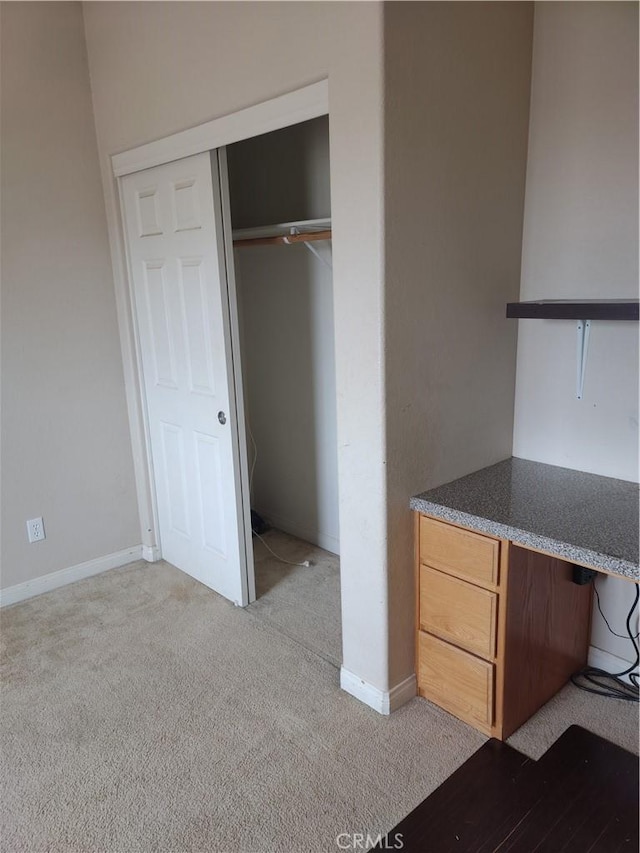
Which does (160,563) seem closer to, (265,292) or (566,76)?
(265,292)

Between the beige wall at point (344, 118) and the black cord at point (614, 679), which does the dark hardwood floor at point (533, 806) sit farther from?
the beige wall at point (344, 118)

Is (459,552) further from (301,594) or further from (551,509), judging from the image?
(301,594)

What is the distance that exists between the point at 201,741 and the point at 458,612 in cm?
94

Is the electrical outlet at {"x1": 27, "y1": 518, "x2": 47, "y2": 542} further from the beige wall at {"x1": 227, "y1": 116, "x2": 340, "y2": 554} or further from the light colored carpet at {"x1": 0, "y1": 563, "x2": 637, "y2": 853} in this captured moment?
the beige wall at {"x1": 227, "y1": 116, "x2": 340, "y2": 554}

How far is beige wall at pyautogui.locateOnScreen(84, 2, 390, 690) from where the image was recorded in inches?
67.1

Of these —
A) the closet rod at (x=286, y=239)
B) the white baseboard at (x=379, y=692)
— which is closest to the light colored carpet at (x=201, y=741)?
the white baseboard at (x=379, y=692)

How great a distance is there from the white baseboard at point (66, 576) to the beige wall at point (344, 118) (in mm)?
1597

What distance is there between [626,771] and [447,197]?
5.91ft

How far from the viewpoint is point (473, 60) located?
187cm

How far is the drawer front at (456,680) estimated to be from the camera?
193 centimetres

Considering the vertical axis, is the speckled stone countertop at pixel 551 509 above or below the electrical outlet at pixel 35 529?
above

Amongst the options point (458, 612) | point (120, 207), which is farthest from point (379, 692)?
point (120, 207)

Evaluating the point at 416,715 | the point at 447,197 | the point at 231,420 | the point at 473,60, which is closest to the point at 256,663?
the point at 416,715

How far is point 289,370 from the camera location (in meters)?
3.29
